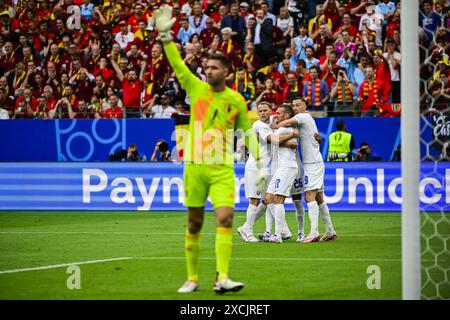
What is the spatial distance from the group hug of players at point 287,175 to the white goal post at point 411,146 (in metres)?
6.85

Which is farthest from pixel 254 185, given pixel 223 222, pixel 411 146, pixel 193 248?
pixel 411 146

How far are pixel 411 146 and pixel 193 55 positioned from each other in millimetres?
16275

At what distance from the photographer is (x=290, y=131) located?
14664 mm

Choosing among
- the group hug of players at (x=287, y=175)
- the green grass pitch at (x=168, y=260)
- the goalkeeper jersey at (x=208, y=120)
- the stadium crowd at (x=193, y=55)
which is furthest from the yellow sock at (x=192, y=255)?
the stadium crowd at (x=193, y=55)

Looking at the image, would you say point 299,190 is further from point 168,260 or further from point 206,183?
point 206,183

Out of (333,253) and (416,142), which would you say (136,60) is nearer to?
(333,253)

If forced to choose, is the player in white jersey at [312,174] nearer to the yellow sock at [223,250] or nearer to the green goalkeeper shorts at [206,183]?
the green goalkeeper shorts at [206,183]

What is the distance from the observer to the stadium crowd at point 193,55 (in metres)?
21.7

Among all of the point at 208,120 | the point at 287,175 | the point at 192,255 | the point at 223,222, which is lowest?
the point at 192,255

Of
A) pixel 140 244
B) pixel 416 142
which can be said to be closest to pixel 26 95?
pixel 140 244

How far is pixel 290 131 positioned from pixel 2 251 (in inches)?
192

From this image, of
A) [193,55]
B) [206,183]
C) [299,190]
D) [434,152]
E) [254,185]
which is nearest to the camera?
[206,183]

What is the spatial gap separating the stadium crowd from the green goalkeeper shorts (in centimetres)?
1151

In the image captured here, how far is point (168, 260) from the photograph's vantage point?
40.3 ft
